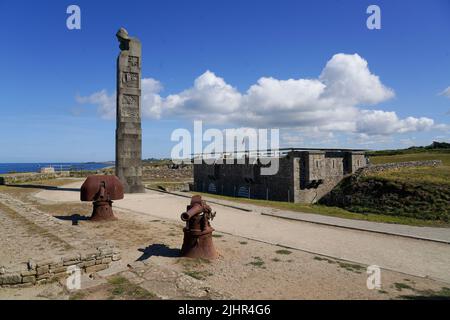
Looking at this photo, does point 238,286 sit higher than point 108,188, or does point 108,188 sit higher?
point 108,188

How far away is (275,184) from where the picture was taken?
22.7 meters

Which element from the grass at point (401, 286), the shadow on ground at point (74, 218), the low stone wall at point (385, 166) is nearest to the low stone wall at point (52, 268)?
the shadow on ground at point (74, 218)

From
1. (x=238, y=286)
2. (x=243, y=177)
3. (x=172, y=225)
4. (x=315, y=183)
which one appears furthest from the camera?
(x=243, y=177)

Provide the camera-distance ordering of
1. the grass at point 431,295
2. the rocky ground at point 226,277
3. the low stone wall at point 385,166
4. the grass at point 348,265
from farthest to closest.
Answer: the low stone wall at point 385,166 → the grass at point 348,265 → the grass at point 431,295 → the rocky ground at point 226,277

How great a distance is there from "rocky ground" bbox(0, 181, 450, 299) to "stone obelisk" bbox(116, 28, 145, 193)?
40.6 feet

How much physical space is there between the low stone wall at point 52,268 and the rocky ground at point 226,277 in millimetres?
167

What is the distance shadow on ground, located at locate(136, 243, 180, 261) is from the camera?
25.0 ft

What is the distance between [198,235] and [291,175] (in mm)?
14943

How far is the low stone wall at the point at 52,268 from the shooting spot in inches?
218

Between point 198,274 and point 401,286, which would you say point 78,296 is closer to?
point 198,274

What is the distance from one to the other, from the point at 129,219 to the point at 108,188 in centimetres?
155

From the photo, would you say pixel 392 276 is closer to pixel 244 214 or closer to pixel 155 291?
pixel 155 291

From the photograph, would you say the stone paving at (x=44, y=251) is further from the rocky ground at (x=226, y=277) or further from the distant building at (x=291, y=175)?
the distant building at (x=291, y=175)
